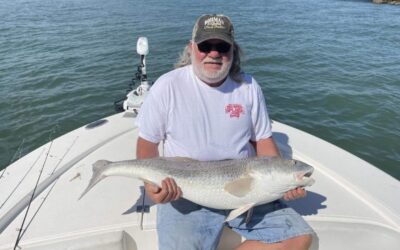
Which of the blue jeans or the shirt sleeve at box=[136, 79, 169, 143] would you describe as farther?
the shirt sleeve at box=[136, 79, 169, 143]

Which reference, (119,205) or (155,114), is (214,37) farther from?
(119,205)

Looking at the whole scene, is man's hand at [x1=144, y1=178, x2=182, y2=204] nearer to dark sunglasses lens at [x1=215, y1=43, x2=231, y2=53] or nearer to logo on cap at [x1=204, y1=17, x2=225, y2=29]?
dark sunglasses lens at [x1=215, y1=43, x2=231, y2=53]

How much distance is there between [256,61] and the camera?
12.2 metres

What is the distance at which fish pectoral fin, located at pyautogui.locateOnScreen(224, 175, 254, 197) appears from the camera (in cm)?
275

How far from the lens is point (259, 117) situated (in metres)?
3.28

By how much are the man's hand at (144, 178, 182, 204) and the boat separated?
0.44 m

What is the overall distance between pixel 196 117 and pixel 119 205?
1106 mm

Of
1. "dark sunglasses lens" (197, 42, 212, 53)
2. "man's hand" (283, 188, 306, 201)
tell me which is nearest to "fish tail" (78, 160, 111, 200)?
"dark sunglasses lens" (197, 42, 212, 53)

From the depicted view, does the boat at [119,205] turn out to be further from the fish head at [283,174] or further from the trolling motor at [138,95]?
the trolling motor at [138,95]

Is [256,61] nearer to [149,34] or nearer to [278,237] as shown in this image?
[149,34]

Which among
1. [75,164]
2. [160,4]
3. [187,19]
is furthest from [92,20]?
[75,164]

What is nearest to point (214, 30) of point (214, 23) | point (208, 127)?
point (214, 23)

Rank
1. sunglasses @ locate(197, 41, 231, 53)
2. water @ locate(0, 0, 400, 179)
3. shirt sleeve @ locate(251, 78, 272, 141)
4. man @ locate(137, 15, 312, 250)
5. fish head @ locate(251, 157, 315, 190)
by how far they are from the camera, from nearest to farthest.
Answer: fish head @ locate(251, 157, 315, 190) → man @ locate(137, 15, 312, 250) → sunglasses @ locate(197, 41, 231, 53) → shirt sleeve @ locate(251, 78, 272, 141) → water @ locate(0, 0, 400, 179)

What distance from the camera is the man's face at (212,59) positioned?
3027mm
